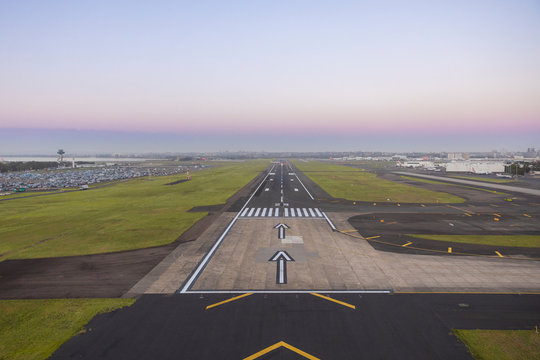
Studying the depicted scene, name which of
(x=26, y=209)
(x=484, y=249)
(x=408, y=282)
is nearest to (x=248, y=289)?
(x=408, y=282)

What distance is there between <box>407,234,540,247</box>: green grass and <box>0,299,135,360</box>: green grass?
3265 centimetres

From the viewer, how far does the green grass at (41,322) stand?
529 inches

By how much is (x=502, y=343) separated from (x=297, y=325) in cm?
1063

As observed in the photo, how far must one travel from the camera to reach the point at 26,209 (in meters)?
51.3

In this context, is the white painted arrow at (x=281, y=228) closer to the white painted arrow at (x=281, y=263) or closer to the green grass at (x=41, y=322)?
the white painted arrow at (x=281, y=263)

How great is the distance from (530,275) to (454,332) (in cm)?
A: 1300

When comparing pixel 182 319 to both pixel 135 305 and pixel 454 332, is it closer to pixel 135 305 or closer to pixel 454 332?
pixel 135 305

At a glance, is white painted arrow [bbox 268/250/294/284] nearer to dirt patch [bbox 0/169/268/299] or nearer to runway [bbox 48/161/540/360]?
runway [bbox 48/161/540/360]

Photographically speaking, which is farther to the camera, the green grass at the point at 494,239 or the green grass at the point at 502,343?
the green grass at the point at 494,239

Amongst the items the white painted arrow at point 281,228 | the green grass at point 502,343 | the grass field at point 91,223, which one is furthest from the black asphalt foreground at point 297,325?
the grass field at point 91,223

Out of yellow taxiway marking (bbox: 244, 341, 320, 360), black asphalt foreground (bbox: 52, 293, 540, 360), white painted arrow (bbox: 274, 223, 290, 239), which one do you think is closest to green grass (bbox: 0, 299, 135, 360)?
black asphalt foreground (bbox: 52, 293, 540, 360)

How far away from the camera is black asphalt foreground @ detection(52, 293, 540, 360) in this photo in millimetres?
13133

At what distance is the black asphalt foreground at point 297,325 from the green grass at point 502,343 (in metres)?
0.47

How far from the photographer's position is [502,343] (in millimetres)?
13625
